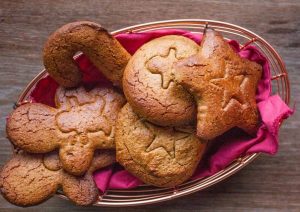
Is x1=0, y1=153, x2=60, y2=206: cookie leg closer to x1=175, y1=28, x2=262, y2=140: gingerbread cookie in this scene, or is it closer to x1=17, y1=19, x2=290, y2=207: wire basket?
x1=17, y1=19, x2=290, y2=207: wire basket

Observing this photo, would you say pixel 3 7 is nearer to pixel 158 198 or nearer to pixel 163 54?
pixel 163 54

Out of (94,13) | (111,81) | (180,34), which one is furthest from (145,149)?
(94,13)

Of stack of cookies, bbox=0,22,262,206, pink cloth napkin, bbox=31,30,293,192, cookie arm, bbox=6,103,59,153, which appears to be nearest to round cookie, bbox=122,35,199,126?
stack of cookies, bbox=0,22,262,206

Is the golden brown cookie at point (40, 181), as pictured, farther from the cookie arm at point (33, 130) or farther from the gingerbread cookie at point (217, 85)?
Answer: the gingerbread cookie at point (217, 85)

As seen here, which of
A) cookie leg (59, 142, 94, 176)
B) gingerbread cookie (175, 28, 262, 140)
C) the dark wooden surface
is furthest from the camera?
the dark wooden surface

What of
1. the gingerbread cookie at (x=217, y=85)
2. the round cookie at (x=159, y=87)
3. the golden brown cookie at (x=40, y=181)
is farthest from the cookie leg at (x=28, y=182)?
the gingerbread cookie at (x=217, y=85)

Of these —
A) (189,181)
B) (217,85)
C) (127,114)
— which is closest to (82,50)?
(127,114)

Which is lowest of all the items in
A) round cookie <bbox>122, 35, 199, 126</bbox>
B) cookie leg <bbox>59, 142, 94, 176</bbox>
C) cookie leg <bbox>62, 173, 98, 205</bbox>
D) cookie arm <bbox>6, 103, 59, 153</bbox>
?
cookie leg <bbox>62, 173, 98, 205</bbox>

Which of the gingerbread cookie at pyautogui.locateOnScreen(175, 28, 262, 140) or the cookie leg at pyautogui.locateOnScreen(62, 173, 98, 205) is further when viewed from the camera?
the cookie leg at pyautogui.locateOnScreen(62, 173, 98, 205)
